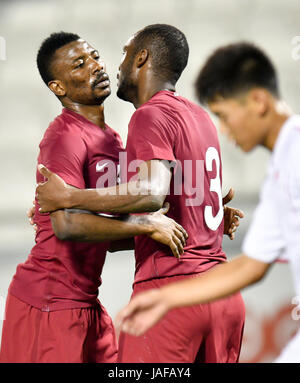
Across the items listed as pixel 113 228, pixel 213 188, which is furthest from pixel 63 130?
pixel 213 188

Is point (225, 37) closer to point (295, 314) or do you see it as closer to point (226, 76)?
point (295, 314)

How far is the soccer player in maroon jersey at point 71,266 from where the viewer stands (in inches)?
104

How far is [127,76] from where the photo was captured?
2.96 m

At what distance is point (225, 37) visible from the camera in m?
8.75

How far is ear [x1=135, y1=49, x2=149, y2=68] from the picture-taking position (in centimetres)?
291

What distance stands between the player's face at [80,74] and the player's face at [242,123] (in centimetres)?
119

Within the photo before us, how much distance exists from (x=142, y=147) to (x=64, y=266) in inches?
26.8

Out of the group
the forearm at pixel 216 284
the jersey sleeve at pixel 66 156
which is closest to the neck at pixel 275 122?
the forearm at pixel 216 284

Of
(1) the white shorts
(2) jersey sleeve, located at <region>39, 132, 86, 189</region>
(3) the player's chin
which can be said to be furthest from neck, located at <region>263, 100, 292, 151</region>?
(3) the player's chin

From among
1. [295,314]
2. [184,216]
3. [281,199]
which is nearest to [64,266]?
[184,216]

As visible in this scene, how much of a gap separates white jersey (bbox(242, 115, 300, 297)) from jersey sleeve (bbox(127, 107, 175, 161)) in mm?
676

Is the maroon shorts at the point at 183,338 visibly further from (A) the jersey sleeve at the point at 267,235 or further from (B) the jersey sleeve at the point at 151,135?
(A) the jersey sleeve at the point at 267,235

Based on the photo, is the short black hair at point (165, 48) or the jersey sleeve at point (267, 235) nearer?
the jersey sleeve at point (267, 235)

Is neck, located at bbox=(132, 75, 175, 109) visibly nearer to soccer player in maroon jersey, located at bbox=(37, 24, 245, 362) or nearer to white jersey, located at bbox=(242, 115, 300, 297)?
soccer player in maroon jersey, located at bbox=(37, 24, 245, 362)
